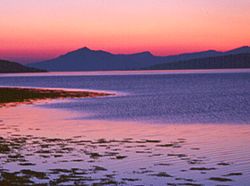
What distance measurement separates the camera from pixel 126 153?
2478cm

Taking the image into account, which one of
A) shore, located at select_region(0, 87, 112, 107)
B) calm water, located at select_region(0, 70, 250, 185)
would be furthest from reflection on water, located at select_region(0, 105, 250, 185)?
shore, located at select_region(0, 87, 112, 107)

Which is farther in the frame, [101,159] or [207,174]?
[101,159]

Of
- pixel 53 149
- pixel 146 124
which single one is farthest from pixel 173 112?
pixel 53 149

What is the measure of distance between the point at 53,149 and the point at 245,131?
46.5 feet

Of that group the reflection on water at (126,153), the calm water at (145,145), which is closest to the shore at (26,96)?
the calm water at (145,145)

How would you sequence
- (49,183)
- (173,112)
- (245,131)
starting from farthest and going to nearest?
(173,112) < (245,131) < (49,183)

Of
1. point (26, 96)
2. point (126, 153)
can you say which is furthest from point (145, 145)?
point (26, 96)

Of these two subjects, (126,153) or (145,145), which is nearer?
(126,153)

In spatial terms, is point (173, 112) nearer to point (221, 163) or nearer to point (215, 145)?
point (215, 145)

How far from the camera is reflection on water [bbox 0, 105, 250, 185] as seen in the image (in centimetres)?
1923

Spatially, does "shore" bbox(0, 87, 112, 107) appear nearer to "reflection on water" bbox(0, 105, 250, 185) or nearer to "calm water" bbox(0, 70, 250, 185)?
"calm water" bbox(0, 70, 250, 185)

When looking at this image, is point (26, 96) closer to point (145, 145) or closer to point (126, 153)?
point (145, 145)

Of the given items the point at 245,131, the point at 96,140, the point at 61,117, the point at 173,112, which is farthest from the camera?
the point at 173,112

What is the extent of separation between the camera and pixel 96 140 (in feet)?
97.9
